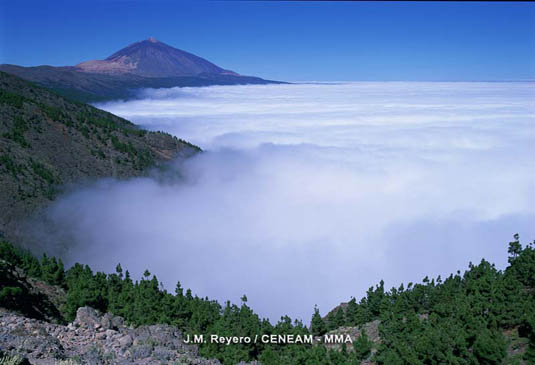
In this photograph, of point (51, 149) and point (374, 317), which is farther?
point (51, 149)

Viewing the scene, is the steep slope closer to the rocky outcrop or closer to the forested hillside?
the forested hillside

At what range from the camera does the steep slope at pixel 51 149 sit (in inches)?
2135

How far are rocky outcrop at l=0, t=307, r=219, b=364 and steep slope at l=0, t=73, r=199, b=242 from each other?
3459 cm

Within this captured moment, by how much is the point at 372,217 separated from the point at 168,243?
6629 centimetres

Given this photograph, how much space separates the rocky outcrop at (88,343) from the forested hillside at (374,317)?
217 cm

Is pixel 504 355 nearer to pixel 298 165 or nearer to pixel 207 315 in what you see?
pixel 207 315

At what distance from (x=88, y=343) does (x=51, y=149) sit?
6666 cm

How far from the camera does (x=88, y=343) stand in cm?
1666

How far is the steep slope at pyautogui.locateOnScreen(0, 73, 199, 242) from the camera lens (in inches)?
2135

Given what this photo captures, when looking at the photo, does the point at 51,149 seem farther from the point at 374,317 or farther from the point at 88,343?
the point at 374,317

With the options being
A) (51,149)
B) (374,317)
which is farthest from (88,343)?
(51,149)

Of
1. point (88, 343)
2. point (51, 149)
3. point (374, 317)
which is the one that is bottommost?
point (374, 317)

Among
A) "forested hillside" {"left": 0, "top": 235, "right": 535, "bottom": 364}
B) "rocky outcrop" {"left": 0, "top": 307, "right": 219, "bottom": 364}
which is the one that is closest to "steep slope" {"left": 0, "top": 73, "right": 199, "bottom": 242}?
"forested hillside" {"left": 0, "top": 235, "right": 535, "bottom": 364}

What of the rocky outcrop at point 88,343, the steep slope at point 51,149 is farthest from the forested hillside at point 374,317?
the steep slope at point 51,149
